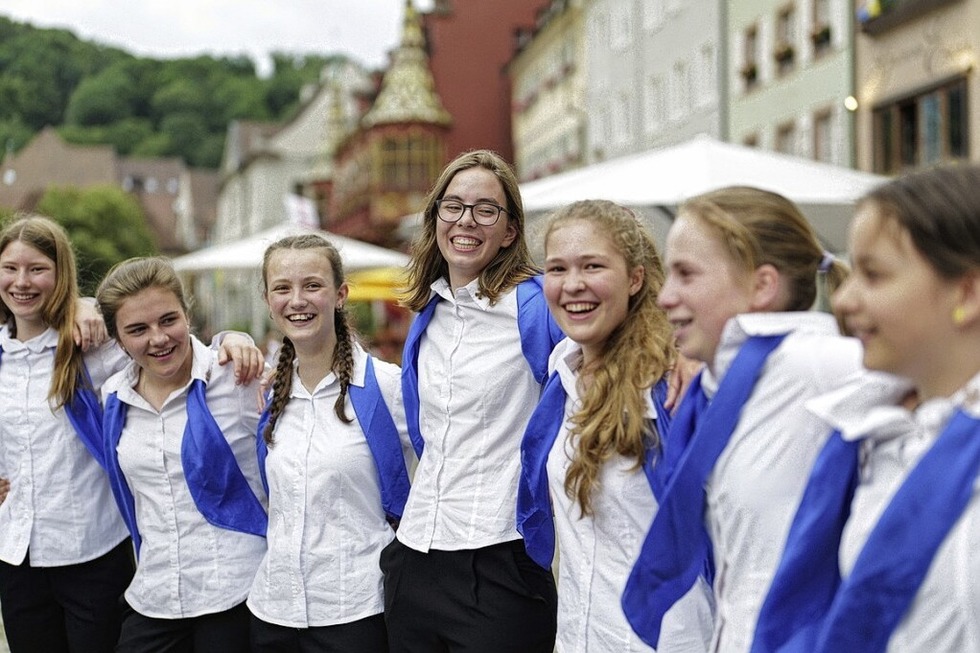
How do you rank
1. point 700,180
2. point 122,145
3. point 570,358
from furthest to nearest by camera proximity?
point 122,145 < point 700,180 < point 570,358

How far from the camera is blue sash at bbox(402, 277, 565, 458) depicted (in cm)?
356

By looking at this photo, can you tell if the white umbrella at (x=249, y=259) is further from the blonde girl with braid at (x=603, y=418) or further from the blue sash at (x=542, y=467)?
the blonde girl with braid at (x=603, y=418)

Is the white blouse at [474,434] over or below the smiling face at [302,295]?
below

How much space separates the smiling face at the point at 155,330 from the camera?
157 inches

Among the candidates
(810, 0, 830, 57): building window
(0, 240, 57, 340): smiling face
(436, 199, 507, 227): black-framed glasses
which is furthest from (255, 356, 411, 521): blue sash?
(810, 0, 830, 57): building window

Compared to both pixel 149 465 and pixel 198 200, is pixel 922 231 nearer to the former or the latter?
pixel 149 465

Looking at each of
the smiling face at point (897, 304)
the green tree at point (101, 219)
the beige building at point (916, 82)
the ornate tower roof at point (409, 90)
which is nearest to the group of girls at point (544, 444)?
the smiling face at point (897, 304)

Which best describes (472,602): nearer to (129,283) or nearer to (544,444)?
(544,444)

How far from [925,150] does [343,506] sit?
683 inches

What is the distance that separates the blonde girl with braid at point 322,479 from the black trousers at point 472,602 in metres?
0.20

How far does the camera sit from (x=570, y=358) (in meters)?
3.11

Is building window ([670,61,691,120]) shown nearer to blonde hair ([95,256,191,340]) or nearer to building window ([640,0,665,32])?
building window ([640,0,665,32])

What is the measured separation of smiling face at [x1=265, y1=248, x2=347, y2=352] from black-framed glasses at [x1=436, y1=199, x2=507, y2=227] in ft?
1.77

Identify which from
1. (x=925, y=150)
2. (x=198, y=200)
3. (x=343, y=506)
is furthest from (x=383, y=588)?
(x=198, y=200)
